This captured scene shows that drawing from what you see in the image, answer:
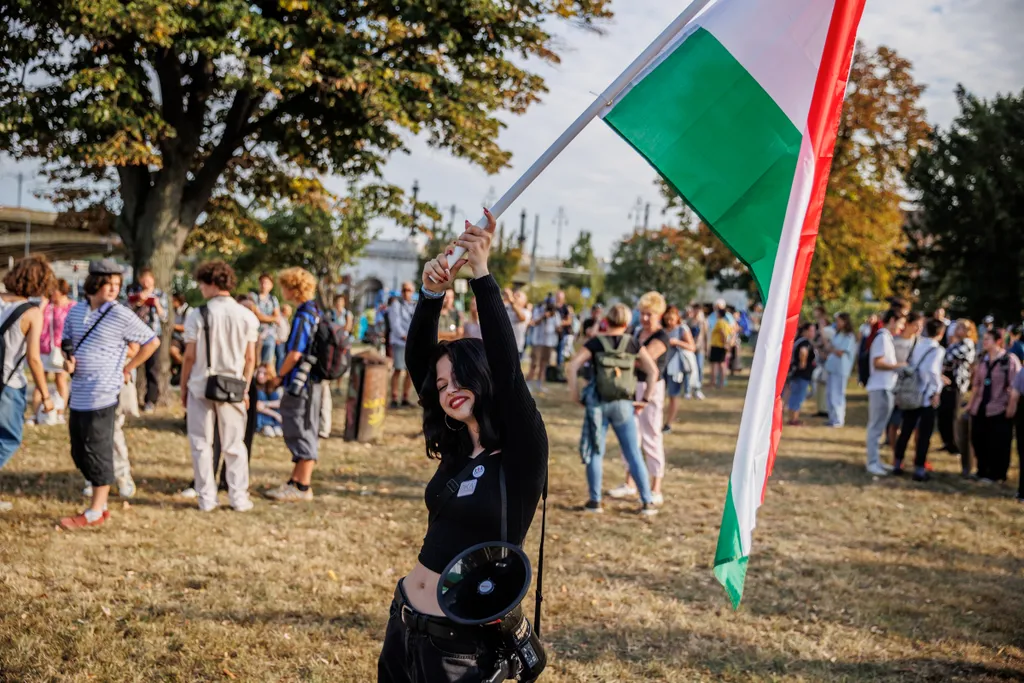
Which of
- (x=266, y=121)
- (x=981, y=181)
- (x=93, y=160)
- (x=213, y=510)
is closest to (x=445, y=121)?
(x=266, y=121)

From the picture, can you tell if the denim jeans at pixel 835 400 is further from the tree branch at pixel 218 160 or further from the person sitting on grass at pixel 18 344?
the person sitting on grass at pixel 18 344

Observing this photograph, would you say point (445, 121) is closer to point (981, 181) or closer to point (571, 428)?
point (571, 428)

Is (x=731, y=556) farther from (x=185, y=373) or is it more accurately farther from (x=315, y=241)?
Answer: (x=315, y=241)

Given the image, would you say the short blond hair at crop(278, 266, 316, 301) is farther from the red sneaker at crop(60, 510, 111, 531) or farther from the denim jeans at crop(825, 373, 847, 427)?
the denim jeans at crop(825, 373, 847, 427)

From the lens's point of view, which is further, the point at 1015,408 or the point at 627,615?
the point at 1015,408

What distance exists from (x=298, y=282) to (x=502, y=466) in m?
5.13

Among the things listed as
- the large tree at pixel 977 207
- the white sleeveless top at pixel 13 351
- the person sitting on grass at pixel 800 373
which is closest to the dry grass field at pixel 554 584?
the white sleeveless top at pixel 13 351

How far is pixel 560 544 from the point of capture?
668 cm

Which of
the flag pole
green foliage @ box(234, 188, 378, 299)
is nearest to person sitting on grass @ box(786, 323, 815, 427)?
the flag pole

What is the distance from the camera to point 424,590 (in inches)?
96.4

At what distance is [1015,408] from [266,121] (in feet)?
38.7

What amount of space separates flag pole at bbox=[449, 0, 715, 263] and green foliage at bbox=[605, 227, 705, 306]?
4975cm

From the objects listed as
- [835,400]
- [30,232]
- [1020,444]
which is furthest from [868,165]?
[30,232]

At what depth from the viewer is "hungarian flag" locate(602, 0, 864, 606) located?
9.47ft
